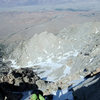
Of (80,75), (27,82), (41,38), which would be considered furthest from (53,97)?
(41,38)

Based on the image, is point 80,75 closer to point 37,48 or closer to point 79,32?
point 37,48

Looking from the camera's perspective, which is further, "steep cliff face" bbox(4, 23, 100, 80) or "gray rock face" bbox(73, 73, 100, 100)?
"steep cliff face" bbox(4, 23, 100, 80)

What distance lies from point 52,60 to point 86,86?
80.5m

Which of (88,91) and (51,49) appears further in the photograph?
(51,49)

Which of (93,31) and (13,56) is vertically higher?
(93,31)

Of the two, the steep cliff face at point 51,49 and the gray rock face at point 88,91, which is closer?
the gray rock face at point 88,91

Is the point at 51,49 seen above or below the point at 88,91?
below

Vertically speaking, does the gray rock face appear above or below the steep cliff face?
above

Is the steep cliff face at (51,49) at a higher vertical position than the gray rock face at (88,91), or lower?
lower

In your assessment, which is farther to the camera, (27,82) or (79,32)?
(79,32)

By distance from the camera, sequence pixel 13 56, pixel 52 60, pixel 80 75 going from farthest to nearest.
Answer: pixel 13 56 < pixel 52 60 < pixel 80 75

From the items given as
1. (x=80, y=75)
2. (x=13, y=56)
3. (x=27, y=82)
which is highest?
(x=80, y=75)

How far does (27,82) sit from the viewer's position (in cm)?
5775

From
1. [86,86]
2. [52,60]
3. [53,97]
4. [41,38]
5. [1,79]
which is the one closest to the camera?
[86,86]
